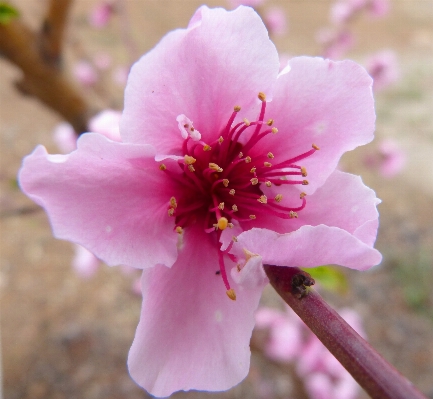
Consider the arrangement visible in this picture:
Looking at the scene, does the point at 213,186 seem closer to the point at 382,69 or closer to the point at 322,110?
the point at 322,110

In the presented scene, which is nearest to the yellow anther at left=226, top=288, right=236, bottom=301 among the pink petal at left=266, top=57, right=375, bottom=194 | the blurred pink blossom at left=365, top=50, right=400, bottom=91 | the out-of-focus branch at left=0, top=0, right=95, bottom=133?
the pink petal at left=266, top=57, right=375, bottom=194

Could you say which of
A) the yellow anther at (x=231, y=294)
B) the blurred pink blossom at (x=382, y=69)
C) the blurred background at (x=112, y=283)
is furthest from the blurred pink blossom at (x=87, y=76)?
the yellow anther at (x=231, y=294)

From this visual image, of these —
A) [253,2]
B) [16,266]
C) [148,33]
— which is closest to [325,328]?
[253,2]

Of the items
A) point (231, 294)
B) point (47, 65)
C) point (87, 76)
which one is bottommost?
point (87, 76)

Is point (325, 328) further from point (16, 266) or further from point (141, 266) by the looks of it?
point (16, 266)

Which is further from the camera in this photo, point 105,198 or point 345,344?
point 105,198

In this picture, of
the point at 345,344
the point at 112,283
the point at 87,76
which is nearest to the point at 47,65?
the point at 345,344
